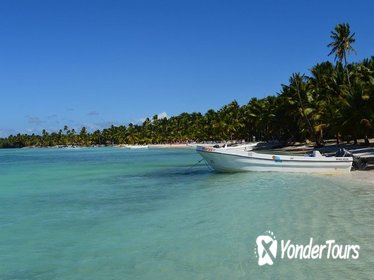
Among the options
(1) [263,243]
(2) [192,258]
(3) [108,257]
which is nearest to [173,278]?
(2) [192,258]

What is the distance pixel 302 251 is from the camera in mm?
9680

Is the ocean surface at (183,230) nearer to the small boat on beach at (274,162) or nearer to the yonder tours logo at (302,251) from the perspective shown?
the yonder tours logo at (302,251)

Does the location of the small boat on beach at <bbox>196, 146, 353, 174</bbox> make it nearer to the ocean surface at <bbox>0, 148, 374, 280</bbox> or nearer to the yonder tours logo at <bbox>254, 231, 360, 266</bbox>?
the ocean surface at <bbox>0, 148, 374, 280</bbox>

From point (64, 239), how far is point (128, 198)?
26.9 feet

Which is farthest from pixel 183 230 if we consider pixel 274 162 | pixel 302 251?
pixel 274 162

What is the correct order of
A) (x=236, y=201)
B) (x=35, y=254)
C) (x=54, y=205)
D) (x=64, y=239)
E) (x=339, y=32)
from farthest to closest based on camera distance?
(x=339, y=32) < (x=54, y=205) < (x=236, y=201) < (x=64, y=239) < (x=35, y=254)

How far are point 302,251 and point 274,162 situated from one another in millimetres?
16836

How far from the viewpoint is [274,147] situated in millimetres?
73438

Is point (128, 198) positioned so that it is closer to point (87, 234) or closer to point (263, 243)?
point (87, 234)

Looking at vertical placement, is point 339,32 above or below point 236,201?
above

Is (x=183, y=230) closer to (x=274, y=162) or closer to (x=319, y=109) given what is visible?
(x=274, y=162)

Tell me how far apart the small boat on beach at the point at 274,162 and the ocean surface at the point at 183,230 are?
3.00 m

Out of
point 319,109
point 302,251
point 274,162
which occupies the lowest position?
point 302,251

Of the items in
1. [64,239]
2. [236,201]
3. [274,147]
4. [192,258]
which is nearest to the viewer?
[192,258]
